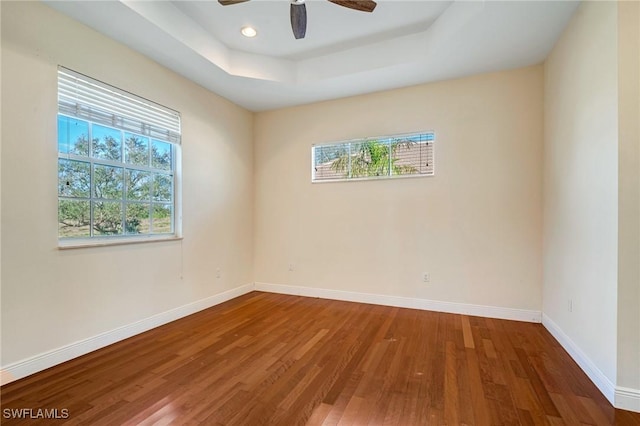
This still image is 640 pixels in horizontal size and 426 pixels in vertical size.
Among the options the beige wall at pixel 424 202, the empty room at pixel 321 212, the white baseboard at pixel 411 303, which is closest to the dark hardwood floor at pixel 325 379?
the empty room at pixel 321 212

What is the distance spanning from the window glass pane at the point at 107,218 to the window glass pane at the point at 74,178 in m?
0.17

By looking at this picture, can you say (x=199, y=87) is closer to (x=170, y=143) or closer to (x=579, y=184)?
(x=170, y=143)

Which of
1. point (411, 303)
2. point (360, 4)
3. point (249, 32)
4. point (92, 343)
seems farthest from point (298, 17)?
point (411, 303)

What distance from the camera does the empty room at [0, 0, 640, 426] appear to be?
190 centimetres

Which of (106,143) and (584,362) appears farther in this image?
(106,143)

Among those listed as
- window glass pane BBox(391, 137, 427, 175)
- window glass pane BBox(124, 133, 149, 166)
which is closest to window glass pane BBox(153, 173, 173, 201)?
window glass pane BBox(124, 133, 149, 166)

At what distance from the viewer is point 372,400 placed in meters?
1.89

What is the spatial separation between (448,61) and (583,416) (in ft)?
10.4

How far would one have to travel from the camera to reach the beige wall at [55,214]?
6.91ft

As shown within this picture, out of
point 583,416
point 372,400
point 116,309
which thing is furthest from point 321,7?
point 583,416

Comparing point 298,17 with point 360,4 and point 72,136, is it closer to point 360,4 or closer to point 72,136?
point 360,4

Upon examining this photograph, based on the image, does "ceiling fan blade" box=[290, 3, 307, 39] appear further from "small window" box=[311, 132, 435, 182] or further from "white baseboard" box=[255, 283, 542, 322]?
"white baseboard" box=[255, 283, 542, 322]

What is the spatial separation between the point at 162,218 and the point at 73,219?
0.88 m

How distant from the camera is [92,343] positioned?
8.41 feet
